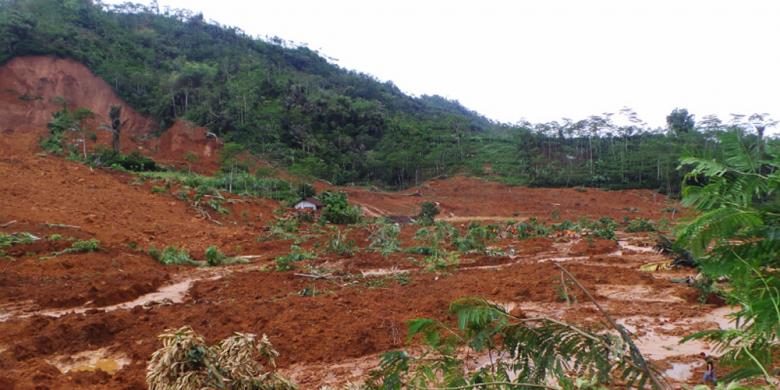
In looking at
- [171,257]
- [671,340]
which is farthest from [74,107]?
[671,340]

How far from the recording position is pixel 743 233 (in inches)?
66.1

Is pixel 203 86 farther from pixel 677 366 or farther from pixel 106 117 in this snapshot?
pixel 677 366

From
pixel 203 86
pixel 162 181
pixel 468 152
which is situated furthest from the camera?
pixel 468 152

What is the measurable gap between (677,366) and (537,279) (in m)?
4.31

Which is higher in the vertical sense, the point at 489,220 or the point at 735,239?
the point at 735,239

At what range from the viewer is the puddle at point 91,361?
532 cm

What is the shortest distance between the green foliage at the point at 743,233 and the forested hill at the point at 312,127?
108 feet

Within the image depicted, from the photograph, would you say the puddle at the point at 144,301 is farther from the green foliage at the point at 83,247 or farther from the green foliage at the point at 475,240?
the green foliage at the point at 475,240

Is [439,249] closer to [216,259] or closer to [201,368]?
[216,259]

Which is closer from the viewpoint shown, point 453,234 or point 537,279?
point 537,279

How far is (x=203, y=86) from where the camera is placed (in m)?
44.5

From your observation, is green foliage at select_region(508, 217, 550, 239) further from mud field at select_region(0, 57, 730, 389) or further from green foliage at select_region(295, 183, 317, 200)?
green foliage at select_region(295, 183, 317, 200)

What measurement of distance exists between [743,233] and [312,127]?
45099 mm

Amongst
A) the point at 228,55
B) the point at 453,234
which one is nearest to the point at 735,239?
the point at 453,234
